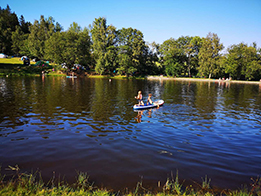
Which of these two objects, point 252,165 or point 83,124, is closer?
point 252,165

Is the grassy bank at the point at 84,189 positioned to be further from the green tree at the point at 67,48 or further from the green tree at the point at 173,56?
the green tree at the point at 173,56

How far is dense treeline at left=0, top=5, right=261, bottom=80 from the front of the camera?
84438 mm

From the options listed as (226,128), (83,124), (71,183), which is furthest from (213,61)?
(71,183)

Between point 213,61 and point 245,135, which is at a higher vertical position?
point 213,61

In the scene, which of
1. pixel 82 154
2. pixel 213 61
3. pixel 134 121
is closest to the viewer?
pixel 82 154

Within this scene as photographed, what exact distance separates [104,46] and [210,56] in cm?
5600

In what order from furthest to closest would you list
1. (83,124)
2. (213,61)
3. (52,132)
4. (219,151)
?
1. (213,61)
2. (83,124)
3. (52,132)
4. (219,151)

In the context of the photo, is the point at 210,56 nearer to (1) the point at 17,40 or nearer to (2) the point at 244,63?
(2) the point at 244,63

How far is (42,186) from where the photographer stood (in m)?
6.58

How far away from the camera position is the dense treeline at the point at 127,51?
84438mm

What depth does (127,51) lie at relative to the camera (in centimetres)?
9412

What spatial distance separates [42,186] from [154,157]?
5346 mm

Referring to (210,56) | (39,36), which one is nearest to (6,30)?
(39,36)

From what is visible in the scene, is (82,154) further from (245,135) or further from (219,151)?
(245,135)
